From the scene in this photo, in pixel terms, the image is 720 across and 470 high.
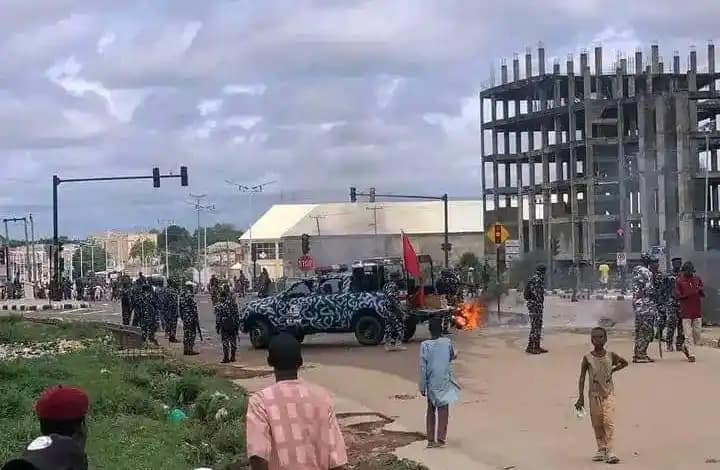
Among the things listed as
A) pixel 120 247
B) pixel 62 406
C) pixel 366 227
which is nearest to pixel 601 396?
pixel 62 406

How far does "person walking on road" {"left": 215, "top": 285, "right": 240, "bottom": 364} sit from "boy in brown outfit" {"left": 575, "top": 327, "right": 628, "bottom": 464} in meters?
11.6

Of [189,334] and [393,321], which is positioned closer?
[393,321]

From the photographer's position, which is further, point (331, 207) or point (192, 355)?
point (331, 207)

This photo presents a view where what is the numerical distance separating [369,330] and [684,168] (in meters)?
50.9

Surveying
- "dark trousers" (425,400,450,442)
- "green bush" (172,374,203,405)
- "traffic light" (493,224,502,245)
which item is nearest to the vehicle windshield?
"green bush" (172,374,203,405)

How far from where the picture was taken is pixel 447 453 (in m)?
10.6

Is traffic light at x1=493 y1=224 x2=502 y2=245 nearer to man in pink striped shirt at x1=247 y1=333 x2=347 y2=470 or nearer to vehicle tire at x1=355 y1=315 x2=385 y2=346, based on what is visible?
vehicle tire at x1=355 y1=315 x2=385 y2=346

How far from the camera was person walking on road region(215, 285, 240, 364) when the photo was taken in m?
20.4

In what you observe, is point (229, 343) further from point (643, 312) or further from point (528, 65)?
point (528, 65)

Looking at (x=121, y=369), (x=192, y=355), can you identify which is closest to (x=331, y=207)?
(x=192, y=355)

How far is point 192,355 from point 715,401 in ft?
41.0

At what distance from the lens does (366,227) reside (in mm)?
98312

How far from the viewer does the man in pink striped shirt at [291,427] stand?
4695mm

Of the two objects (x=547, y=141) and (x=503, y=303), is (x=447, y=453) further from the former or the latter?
(x=547, y=141)
